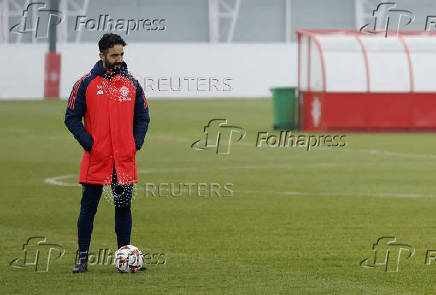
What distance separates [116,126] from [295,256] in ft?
7.99

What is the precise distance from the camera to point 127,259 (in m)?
10.2

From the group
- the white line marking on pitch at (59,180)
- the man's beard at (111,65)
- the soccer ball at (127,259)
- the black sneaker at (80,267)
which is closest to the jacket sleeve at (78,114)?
the man's beard at (111,65)

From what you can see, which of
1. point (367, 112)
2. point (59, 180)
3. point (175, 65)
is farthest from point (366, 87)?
point (175, 65)

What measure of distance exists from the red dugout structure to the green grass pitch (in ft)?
13.2

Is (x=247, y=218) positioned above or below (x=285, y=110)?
below

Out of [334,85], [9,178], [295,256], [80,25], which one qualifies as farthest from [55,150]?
[80,25]

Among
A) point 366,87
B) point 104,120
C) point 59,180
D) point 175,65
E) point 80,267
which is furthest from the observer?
point 175,65

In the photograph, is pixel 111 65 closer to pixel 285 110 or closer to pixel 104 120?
pixel 104 120

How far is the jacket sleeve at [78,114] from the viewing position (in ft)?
32.7

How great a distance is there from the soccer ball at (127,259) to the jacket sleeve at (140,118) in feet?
2.85

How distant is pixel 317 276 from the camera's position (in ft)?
33.6

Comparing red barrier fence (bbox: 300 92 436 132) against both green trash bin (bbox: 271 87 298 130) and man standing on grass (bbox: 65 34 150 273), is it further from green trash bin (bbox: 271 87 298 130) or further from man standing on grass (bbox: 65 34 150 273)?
man standing on grass (bbox: 65 34 150 273)

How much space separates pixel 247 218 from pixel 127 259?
4.52m

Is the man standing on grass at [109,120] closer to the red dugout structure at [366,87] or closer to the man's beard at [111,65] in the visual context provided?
the man's beard at [111,65]
